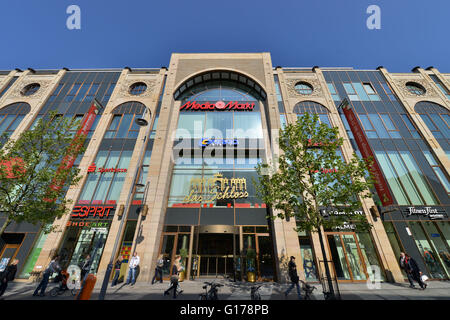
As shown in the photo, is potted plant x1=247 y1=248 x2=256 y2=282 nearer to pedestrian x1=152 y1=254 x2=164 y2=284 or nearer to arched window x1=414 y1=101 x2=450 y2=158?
pedestrian x1=152 y1=254 x2=164 y2=284

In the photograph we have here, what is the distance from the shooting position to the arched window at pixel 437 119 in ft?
60.6

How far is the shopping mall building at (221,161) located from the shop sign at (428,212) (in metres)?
0.08

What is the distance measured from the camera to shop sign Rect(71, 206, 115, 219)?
15.3m

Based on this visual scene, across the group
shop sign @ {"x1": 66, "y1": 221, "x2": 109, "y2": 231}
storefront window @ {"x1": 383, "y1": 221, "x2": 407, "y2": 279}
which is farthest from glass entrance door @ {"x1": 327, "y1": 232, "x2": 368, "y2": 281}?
shop sign @ {"x1": 66, "y1": 221, "x2": 109, "y2": 231}

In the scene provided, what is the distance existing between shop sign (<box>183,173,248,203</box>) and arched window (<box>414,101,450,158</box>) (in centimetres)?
2030

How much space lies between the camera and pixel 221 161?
1823 centimetres

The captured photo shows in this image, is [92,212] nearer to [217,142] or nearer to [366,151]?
[217,142]

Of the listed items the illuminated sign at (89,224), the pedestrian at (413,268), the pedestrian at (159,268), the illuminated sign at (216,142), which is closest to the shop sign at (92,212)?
the illuminated sign at (89,224)

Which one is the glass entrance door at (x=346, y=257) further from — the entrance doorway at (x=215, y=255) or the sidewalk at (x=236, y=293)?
the entrance doorway at (x=215, y=255)

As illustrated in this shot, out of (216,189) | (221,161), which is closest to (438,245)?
(216,189)

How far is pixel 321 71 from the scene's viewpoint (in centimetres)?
2369

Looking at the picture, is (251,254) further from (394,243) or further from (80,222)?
(80,222)
